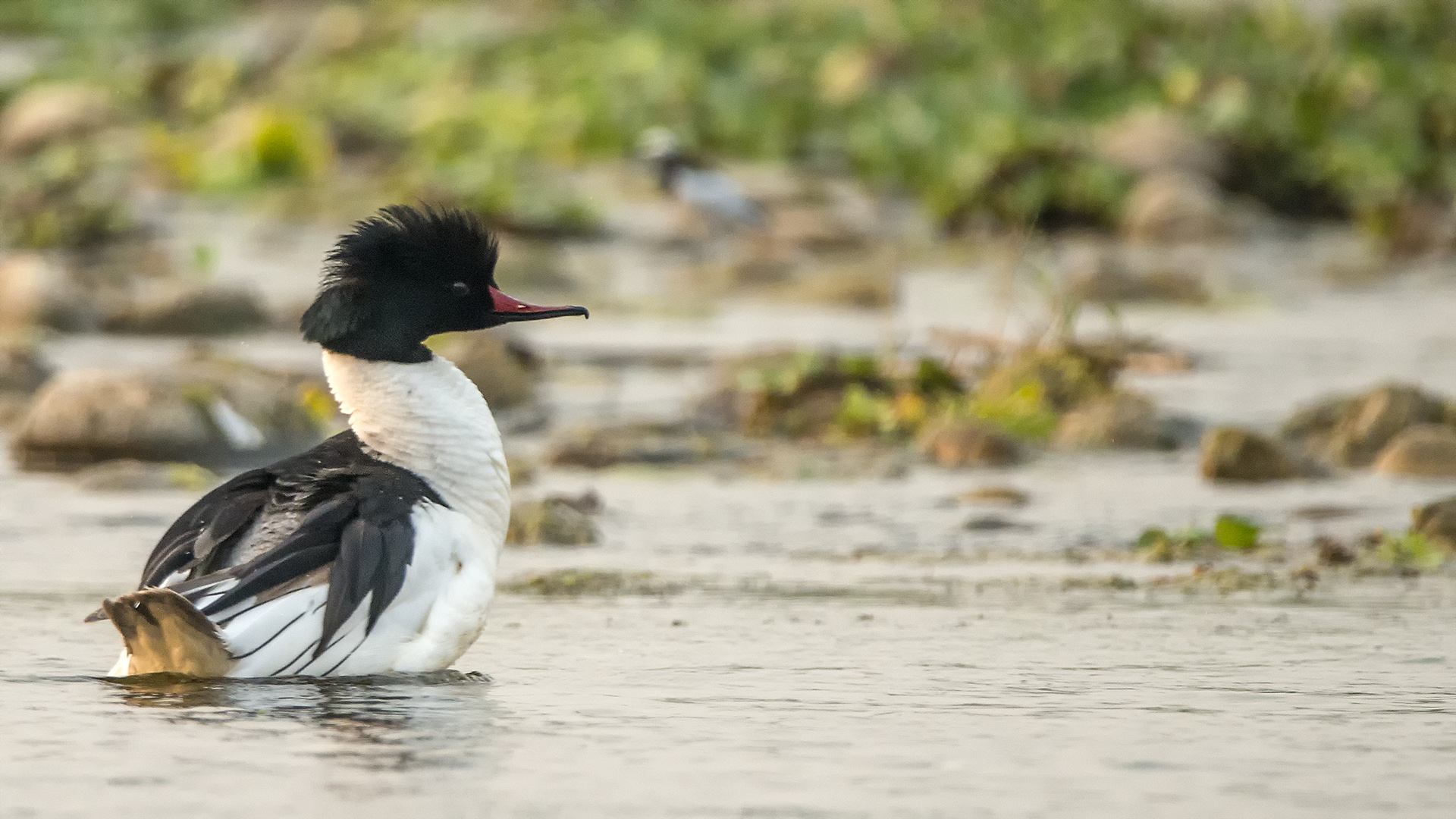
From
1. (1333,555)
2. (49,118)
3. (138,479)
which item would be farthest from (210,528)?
(49,118)

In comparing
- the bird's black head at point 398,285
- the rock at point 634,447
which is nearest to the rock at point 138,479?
the rock at point 634,447

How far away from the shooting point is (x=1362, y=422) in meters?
10.8

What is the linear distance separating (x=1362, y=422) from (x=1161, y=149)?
11608 mm

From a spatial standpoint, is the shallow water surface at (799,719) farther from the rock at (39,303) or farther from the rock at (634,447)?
the rock at (39,303)

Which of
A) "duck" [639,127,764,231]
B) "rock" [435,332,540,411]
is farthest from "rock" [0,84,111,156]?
"rock" [435,332,540,411]

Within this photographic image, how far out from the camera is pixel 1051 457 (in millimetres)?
10930

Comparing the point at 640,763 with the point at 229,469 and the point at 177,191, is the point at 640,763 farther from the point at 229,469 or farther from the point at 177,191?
the point at 177,191

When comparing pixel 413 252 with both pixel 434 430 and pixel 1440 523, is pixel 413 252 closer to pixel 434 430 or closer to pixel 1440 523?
pixel 434 430

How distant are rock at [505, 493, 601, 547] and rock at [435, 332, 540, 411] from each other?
131 inches

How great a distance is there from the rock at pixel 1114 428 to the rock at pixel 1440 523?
2655mm

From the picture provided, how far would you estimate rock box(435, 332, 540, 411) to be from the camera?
12.3 metres

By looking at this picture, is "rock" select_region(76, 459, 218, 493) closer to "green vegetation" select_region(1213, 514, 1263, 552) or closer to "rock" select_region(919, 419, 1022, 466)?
"rock" select_region(919, 419, 1022, 466)

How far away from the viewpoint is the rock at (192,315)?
14.9 metres

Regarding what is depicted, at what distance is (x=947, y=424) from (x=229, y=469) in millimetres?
3128
